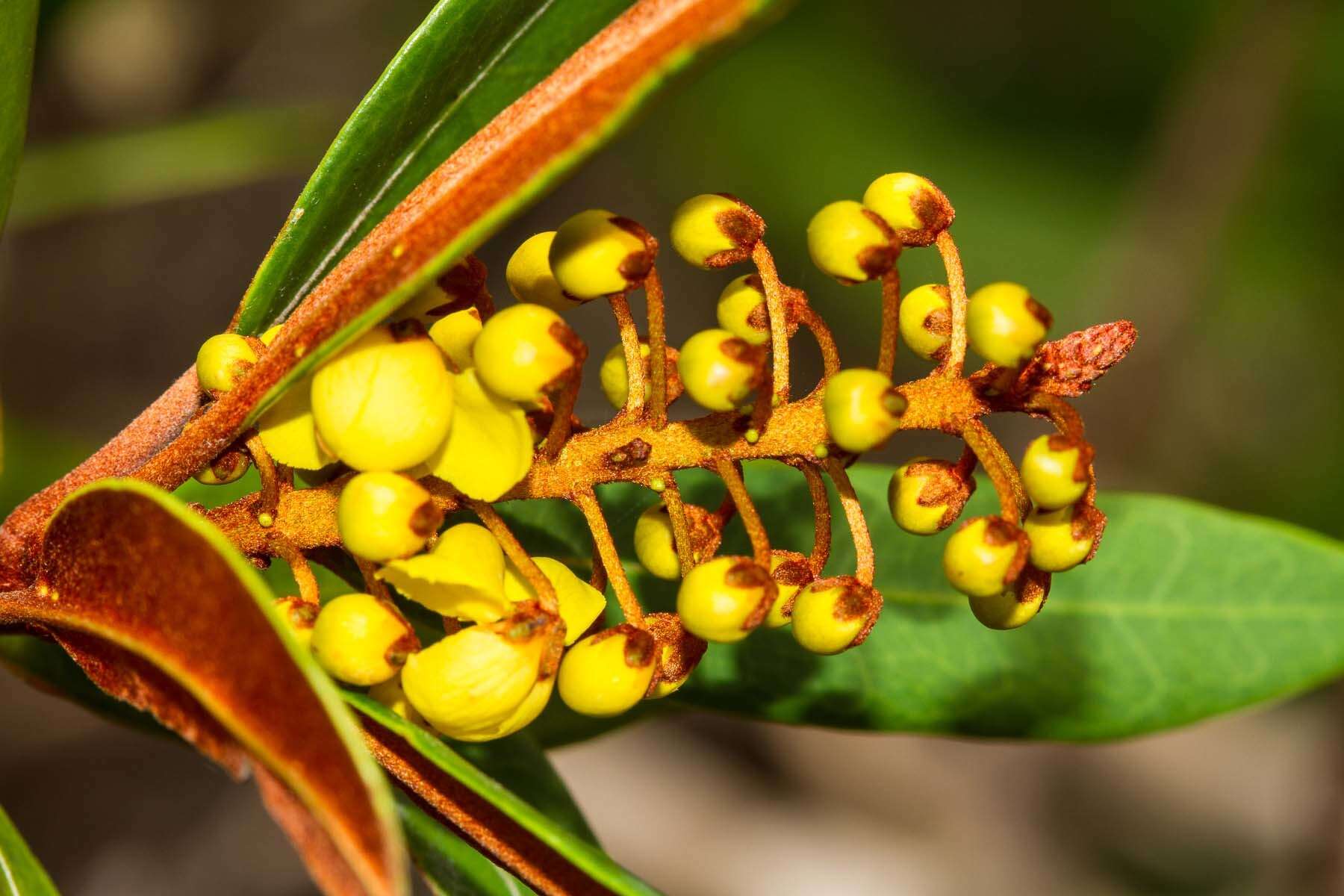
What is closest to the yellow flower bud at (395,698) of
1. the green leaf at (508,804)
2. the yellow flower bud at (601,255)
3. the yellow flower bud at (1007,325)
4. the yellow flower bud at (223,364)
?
the green leaf at (508,804)

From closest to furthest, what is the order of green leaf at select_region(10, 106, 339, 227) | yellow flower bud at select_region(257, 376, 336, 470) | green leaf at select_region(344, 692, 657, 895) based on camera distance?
green leaf at select_region(344, 692, 657, 895), yellow flower bud at select_region(257, 376, 336, 470), green leaf at select_region(10, 106, 339, 227)

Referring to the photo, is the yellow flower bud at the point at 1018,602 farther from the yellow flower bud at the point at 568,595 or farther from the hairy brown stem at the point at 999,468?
the yellow flower bud at the point at 568,595

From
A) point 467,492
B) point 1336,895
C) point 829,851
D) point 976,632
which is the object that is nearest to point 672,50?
point 467,492

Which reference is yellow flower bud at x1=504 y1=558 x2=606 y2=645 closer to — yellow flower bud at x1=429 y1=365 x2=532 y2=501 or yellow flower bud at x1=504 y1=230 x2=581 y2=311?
yellow flower bud at x1=429 y1=365 x2=532 y2=501

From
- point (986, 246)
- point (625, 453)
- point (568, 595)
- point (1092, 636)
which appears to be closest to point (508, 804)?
point (568, 595)

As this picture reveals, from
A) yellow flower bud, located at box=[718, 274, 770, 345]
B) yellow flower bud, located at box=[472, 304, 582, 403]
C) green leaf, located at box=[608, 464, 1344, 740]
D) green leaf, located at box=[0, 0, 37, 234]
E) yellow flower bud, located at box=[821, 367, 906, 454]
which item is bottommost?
green leaf, located at box=[608, 464, 1344, 740]

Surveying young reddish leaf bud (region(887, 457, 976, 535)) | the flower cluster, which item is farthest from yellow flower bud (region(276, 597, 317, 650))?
young reddish leaf bud (region(887, 457, 976, 535))

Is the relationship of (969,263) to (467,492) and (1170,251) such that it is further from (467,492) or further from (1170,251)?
(467,492)
